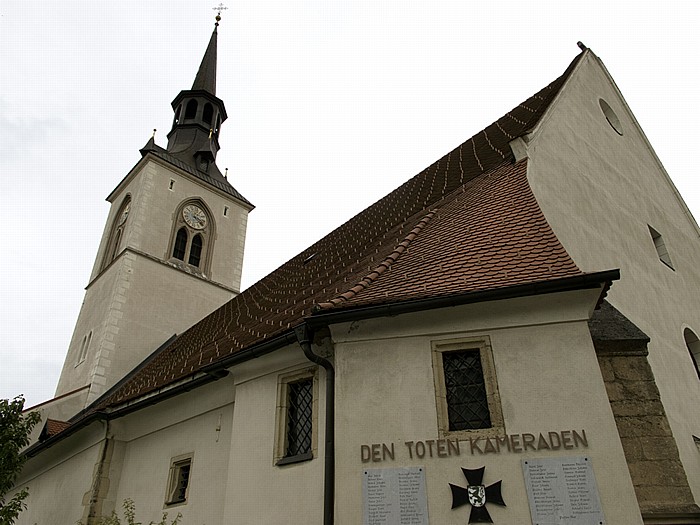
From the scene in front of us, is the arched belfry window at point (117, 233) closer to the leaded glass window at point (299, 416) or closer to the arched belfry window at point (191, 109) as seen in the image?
the arched belfry window at point (191, 109)

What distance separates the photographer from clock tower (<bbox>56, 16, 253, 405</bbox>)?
56.0 ft

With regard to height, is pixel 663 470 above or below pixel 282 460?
below

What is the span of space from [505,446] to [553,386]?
744mm

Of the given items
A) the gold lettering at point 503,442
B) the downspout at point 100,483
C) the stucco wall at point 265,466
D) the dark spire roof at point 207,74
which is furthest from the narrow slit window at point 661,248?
the dark spire roof at point 207,74

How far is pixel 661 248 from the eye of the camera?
35.3ft

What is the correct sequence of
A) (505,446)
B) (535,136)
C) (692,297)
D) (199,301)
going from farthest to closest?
(199,301) → (692,297) → (535,136) → (505,446)

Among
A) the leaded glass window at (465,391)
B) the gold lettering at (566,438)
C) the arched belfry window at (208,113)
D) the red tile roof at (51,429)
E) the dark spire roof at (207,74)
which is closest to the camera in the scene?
the gold lettering at (566,438)

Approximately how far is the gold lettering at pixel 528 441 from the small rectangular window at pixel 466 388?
0.22 meters

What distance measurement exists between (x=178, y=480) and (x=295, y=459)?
10.3ft

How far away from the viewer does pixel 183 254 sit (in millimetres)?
20109

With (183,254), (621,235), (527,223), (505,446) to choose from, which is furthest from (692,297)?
(183,254)

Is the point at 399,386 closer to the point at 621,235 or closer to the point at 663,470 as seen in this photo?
the point at 663,470

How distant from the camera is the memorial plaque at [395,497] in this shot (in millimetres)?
5371

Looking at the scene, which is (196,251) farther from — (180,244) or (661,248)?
(661,248)
